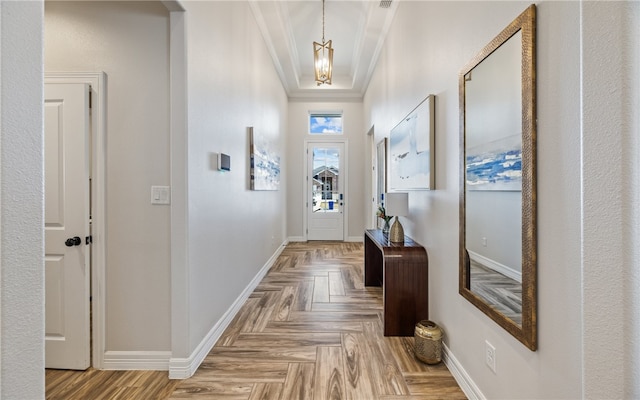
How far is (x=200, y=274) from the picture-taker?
197cm

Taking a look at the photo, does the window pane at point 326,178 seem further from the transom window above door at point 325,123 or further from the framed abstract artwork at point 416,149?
the framed abstract artwork at point 416,149

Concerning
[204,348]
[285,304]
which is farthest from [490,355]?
[285,304]

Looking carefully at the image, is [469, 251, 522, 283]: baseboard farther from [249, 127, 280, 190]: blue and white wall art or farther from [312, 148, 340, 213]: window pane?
[312, 148, 340, 213]: window pane

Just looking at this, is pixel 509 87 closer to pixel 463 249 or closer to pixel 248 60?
pixel 463 249

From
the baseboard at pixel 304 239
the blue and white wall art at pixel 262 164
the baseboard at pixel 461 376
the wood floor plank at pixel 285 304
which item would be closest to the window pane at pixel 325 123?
the blue and white wall art at pixel 262 164

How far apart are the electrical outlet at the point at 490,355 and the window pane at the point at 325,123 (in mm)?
5516

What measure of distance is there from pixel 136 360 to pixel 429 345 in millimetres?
1968

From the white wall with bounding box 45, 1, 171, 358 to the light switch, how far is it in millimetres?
35

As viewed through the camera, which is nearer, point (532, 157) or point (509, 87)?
point (532, 157)

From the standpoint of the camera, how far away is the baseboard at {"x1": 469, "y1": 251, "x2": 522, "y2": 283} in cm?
119

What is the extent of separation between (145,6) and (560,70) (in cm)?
229

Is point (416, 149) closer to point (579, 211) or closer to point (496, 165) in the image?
point (496, 165)

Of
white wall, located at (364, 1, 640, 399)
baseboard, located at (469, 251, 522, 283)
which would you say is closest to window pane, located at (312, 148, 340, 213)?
white wall, located at (364, 1, 640, 399)

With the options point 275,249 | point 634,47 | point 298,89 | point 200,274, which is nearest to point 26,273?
point 200,274
